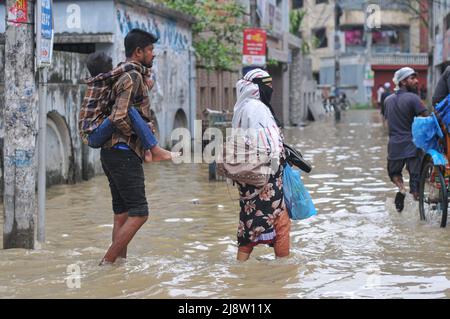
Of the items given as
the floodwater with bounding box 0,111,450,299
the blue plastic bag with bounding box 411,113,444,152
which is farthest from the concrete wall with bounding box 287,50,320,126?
the blue plastic bag with bounding box 411,113,444,152

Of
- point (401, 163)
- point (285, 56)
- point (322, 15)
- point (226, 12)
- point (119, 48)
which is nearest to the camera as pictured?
point (401, 163)

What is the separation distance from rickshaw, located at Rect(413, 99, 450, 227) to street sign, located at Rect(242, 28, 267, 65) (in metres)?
10.9

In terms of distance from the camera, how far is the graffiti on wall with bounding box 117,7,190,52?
58.4 feet

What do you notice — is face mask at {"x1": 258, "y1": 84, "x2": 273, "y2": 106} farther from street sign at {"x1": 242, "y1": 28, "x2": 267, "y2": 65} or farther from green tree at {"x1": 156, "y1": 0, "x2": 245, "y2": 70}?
green tree at {"x1": 156, "y1": 0, "x2": 245, "y2": 70}

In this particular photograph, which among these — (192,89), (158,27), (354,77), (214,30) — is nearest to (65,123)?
(158,27)

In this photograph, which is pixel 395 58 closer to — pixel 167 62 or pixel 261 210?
pixel 167 62

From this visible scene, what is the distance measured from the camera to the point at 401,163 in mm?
10891

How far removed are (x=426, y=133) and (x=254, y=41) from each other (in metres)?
11.4

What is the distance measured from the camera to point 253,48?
2073cm

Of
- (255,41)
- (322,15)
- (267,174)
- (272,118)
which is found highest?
(322,15)
